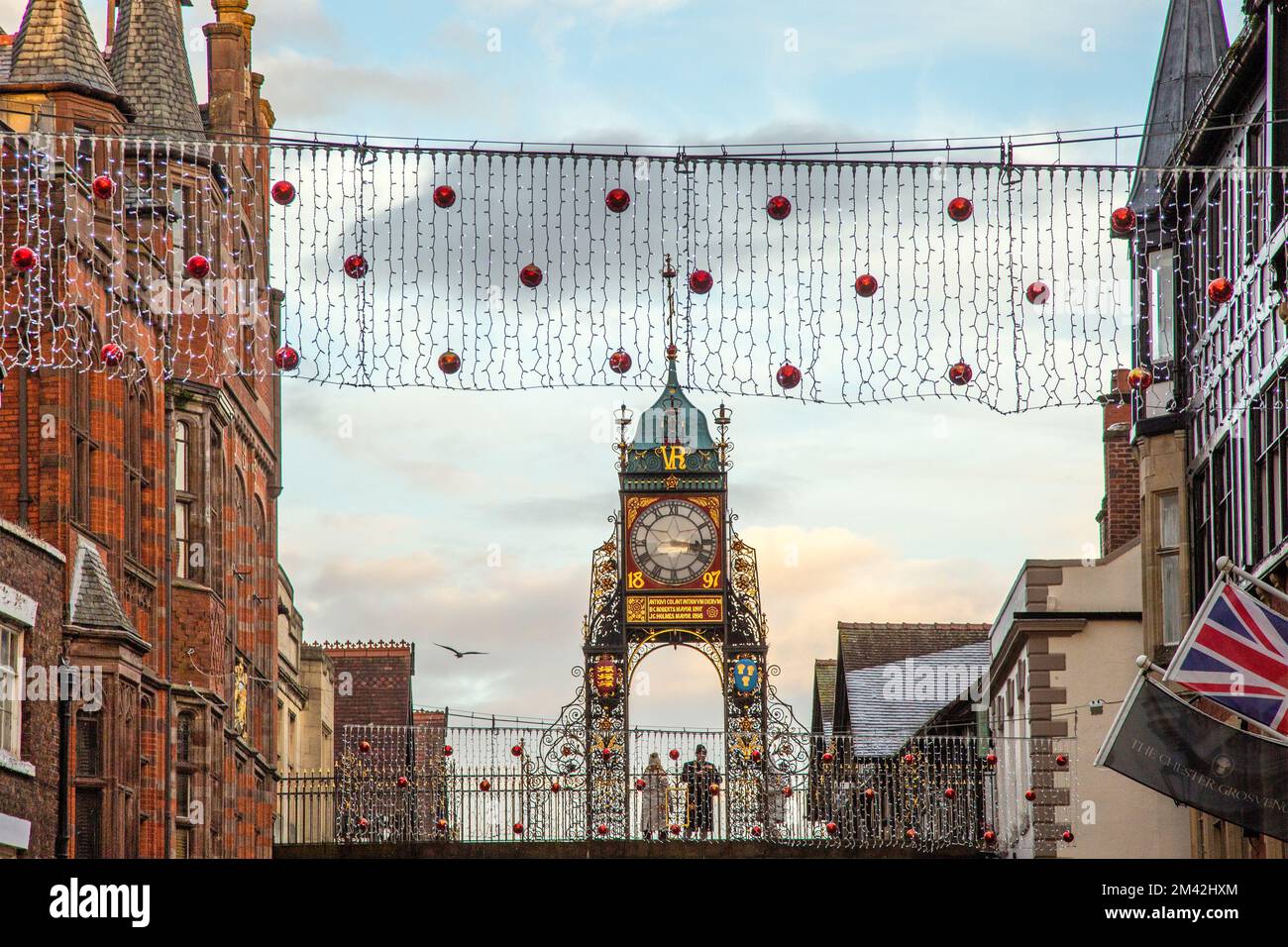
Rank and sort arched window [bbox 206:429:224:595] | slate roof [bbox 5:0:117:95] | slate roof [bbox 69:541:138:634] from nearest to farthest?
slate roof [bbox 69:541:138:634]
slate roof [bbox 5:0:117:95]
arched window [bbox 206:429:224:595]

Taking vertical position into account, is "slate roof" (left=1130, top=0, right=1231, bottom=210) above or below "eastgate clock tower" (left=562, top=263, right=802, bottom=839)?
above

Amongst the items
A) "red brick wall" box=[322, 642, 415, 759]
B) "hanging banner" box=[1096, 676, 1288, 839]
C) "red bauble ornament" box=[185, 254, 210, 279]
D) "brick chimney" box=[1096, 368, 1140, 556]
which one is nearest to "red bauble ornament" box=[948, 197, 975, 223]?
"red bauble ornament" box=[185, 254, 210, 279]

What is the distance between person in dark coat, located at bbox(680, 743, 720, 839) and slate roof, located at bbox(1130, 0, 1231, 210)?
454 inches

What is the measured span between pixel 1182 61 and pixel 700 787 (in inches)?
562

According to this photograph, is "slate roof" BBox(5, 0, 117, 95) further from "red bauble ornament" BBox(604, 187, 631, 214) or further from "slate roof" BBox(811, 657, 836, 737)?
"slate roof" BBox(811, 657, 836, 737)

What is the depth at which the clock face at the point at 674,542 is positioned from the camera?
2111 inches

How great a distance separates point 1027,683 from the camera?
138ft

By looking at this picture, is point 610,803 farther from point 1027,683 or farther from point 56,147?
point 56,147

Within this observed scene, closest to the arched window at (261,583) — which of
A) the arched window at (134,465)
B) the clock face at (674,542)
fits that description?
the arched window at (134,465)

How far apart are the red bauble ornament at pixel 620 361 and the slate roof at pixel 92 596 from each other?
1224 centimetres

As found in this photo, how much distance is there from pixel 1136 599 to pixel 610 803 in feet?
38.2

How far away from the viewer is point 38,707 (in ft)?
87.2

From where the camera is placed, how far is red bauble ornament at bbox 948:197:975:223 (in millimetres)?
17172

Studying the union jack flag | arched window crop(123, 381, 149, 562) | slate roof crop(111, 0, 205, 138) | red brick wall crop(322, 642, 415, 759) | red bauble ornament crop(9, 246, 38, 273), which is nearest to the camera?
red bauble ornament crop(9, 246, 38, 273)
